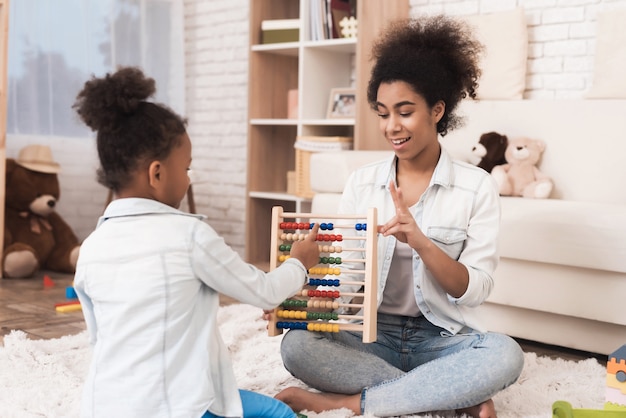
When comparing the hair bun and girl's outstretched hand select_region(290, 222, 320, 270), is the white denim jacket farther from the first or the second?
the hair bun

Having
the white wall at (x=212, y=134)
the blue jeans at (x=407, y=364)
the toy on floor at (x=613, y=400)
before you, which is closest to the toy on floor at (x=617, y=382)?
the toy on floor at (x=613, y=400)

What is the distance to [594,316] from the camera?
249 centimetres

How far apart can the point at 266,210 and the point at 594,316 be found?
2.51 metres

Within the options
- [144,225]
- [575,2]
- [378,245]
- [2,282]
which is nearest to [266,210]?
[2,282]

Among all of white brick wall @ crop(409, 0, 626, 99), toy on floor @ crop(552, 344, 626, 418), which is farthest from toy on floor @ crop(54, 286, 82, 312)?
white brick wall @ crop(409, 0, 626, 99)

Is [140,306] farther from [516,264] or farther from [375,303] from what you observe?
[516,264]

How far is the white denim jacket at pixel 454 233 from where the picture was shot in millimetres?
1897

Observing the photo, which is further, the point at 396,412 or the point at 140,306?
the point at 396,412

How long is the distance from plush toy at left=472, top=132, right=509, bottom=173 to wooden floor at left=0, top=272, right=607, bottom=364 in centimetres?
85

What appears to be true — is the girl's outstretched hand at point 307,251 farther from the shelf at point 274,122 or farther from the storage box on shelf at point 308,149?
the shelf at point 274,122

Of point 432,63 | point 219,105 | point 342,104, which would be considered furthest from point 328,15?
point 432,63

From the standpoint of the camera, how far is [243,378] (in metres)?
2.20

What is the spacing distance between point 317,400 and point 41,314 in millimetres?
1602

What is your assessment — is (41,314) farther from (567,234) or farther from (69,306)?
(567,234)
